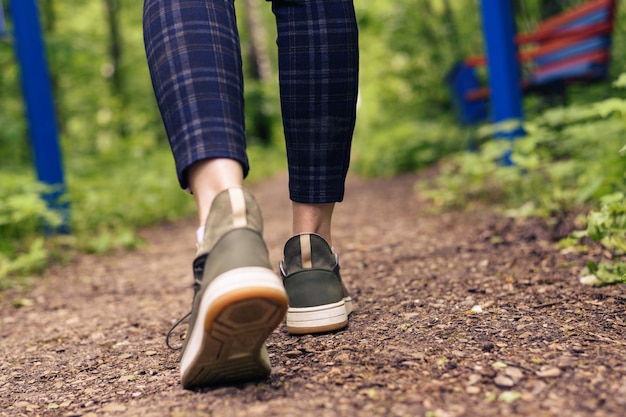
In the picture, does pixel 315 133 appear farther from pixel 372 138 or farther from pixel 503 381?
pixel 372 138

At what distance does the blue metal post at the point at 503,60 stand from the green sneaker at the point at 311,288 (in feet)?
8.70

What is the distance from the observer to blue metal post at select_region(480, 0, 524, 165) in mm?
3748

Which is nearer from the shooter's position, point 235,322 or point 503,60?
point 235,322

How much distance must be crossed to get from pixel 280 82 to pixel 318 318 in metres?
0.54

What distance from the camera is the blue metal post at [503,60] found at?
375cm

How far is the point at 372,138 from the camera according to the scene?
843 cm

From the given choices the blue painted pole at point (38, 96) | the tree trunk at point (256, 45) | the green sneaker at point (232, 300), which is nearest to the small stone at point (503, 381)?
the green sneaker at point (232, 300)

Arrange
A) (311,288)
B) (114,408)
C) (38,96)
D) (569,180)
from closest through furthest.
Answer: (114,408) < (311,288) < (569,180) < (38,96)

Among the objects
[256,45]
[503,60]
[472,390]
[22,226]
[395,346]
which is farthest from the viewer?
[256,45]

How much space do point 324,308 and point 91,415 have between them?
0.54 metres

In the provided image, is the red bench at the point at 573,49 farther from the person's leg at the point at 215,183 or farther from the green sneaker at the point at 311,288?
the person's leg at the point at 215,183

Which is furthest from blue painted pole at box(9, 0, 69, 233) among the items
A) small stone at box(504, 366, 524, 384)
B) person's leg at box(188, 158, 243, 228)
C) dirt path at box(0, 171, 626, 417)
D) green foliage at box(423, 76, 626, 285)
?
small stone at box(504, 366, 524, 384)

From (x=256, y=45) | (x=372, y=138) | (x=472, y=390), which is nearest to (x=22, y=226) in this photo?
(x=472, y=390)

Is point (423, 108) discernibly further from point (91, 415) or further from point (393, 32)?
point (91, 415)
